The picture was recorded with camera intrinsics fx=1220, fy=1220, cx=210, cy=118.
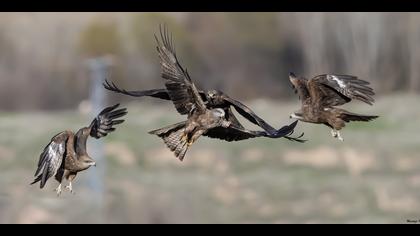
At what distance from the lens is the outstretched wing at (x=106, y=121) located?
1207 centimetres

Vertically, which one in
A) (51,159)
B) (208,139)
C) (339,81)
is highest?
(208,139)

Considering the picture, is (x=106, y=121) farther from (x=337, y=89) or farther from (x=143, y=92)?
(x=337, y=89)

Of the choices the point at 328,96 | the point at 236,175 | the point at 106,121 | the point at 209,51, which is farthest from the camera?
the point at 209,51

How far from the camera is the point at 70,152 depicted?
1175cm

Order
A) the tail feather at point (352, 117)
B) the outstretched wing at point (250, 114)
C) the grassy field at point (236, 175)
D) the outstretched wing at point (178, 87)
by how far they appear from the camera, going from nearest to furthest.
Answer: the outstretched wing at point (250, 114)
the tail feather at point (352, 117)
the outstretched wing at point (178, 87)
the grassy field at point (236, 175)

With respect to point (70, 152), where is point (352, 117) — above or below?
above

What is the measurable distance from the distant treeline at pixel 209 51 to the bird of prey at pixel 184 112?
86.6 feet

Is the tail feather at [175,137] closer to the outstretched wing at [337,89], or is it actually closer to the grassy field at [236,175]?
the outstretched wing at [337,89]

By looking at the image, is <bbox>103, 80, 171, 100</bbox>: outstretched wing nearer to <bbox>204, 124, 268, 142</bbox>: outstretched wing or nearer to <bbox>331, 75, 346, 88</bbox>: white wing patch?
<bbox>204, 124, 268, 142</bbox>: outstretched wing

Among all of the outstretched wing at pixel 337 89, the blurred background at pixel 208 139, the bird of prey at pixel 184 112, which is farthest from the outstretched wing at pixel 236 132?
the blurred background at pixel 208 139

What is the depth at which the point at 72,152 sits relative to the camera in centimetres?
1177

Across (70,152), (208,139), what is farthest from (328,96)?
(208,139)

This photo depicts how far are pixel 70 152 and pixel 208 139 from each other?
24.5m

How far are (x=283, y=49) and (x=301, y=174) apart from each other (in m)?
6.92
